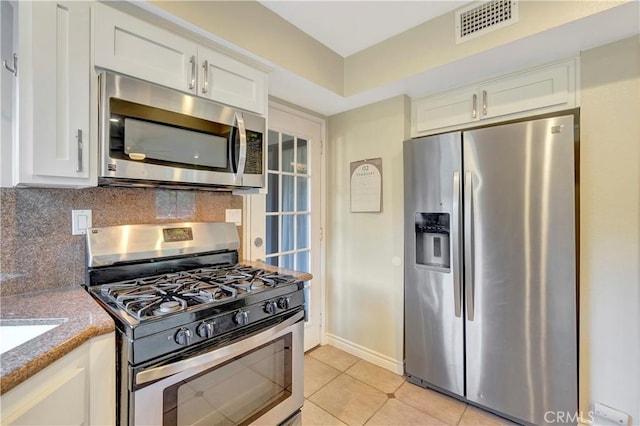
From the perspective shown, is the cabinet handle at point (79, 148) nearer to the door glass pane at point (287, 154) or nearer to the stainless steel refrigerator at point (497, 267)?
the door glass pane at point (287, 154)

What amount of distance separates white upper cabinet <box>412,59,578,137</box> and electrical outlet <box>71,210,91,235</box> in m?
2.21

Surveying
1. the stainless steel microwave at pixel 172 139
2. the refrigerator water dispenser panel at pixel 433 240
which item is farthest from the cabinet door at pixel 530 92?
the stainless steel microwave at pixel 172 139

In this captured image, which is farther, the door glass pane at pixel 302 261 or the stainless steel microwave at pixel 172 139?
the door glass pane at pixel 302 261

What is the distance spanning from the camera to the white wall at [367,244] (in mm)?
2273

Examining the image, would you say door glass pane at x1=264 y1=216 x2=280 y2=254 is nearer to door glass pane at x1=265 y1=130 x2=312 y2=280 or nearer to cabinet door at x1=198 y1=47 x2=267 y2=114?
door glass pane at x1=265 y1=130 x2=312 y2=280

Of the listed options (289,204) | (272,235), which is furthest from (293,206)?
(272,235)

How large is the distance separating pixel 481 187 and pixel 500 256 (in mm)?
Result: 439

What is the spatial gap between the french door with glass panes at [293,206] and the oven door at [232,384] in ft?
2.89

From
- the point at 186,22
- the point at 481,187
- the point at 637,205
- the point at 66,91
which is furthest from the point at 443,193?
the point at 66,91

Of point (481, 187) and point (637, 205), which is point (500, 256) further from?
point (637, 205)

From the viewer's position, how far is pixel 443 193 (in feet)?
6.26

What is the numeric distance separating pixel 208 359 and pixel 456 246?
61.9 inches

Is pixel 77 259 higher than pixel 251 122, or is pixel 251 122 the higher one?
pixel 251 122

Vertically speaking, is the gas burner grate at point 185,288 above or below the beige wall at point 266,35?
below
